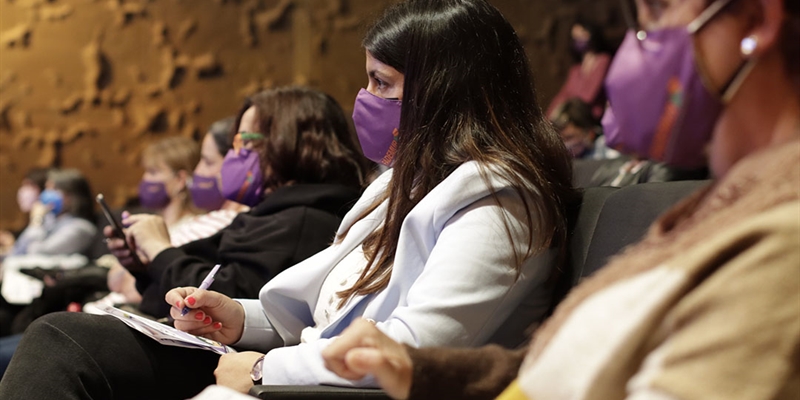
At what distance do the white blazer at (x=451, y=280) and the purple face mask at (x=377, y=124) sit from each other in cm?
29

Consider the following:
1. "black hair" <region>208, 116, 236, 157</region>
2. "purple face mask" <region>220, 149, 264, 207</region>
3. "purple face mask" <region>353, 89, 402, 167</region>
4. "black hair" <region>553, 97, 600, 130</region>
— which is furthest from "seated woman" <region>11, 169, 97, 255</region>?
"purple face mask" <region>353, 89, 402, 167</region>

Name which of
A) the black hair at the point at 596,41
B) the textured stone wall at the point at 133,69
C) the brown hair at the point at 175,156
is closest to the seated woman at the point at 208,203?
the brown hair at the point at 175,156

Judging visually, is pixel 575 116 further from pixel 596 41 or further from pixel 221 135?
pixel 596 41

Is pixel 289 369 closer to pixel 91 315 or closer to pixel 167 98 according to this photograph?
pixel 91 315

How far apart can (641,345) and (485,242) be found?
0.65 m

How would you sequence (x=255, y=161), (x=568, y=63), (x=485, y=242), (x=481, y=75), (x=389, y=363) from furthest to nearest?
(x=568, y=63) → (x=255, y=161) → (x=481, y=75) → (x=485, y=242) → (x=389, y=363)

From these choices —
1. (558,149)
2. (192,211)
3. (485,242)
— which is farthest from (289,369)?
(192,211)

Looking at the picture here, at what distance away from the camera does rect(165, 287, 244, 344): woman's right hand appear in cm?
178

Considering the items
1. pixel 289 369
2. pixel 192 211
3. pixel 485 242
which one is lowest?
pixel 192 211

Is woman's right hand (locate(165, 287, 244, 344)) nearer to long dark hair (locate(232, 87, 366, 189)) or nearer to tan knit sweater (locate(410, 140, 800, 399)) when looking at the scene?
long dark hair (locate(232, 87, 366, 189))

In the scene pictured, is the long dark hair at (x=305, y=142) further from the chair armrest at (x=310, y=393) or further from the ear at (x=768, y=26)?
the ear at (x=768, y=26)

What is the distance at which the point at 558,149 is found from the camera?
167 cm

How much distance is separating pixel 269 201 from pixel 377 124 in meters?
0.61

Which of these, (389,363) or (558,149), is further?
(558,149)
